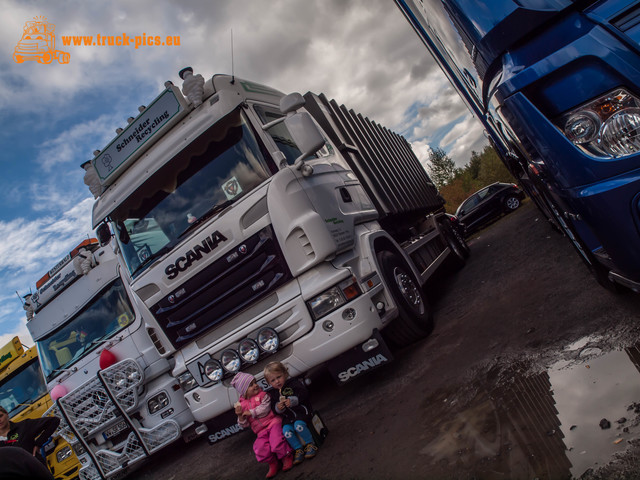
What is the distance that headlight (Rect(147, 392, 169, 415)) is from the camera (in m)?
5.71

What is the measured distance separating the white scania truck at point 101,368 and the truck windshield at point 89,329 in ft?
0.05

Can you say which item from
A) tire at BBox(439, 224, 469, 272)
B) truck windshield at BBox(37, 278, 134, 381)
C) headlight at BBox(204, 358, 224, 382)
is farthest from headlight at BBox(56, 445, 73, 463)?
tire at BBox(439, 224, 469, 272)

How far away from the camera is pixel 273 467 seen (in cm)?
353

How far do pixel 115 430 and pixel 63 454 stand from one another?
5.93ft

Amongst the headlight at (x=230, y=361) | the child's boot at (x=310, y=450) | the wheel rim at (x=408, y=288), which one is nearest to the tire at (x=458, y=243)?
the wheel rim at (x=408, y=288)

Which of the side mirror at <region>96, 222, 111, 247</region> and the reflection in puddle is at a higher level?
the side mirror at <region>96, 222, 111, 247</region>

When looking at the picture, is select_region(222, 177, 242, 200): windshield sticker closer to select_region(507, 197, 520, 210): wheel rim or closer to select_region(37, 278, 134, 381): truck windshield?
select_region(37, 278, 134, 381): truck windshield

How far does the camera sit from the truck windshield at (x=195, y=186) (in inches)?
170

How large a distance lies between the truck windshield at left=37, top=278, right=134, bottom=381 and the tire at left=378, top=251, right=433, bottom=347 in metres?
3.87

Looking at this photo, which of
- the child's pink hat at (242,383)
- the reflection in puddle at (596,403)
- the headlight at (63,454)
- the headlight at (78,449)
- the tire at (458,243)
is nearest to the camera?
the reflection in puddle at (596,403)

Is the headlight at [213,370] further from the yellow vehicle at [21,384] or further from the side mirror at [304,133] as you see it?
the yellow vehicle at [21,384]

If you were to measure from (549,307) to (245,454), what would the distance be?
134 inches

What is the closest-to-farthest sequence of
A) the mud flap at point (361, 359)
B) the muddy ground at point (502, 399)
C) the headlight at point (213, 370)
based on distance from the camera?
the muddy ground at point (502, 399) < the mud flap at point (361, 359) < the headlight at point (213, 370)

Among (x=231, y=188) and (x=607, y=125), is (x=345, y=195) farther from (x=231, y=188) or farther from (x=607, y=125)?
(x=607, y=125)
